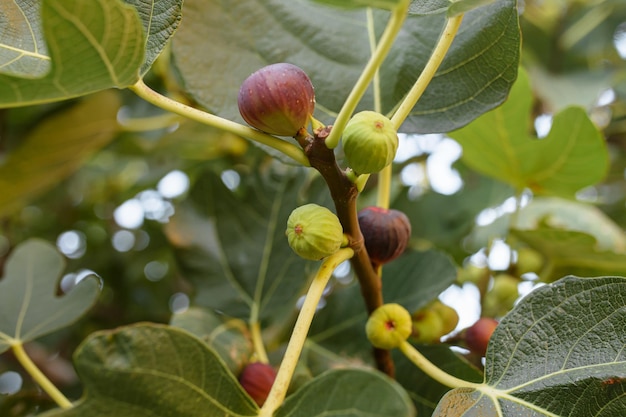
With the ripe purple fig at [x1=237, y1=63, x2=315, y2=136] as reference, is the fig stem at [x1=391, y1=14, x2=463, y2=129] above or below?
above

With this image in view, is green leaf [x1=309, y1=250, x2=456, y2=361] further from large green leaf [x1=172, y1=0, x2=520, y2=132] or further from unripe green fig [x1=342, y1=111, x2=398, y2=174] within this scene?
unripe green fig [x1=342, y1=111, x2=398, y2=174]

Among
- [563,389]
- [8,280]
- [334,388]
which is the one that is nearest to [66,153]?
[8,280]

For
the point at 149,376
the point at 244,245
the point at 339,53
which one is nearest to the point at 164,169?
the point at 244,245

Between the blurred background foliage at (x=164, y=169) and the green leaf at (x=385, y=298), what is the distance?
12.9 inches

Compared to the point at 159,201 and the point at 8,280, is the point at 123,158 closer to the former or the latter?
the point at 159,201

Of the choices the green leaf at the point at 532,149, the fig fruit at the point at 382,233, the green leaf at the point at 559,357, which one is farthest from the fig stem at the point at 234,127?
the green leaf at the point at 532,149

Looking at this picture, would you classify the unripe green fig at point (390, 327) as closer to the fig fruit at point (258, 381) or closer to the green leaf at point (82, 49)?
the fig fruit at point (258, 381)

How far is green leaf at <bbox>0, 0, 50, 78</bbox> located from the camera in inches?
23.9

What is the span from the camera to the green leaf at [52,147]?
1.45 meters

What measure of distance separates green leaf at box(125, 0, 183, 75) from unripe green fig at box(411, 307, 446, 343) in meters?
0.45

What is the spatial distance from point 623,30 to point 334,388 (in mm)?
1582

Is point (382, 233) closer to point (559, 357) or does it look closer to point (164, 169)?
point (559, 357)

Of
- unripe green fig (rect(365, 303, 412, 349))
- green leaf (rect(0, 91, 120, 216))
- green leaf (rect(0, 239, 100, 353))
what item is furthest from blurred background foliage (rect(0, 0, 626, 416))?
unripe green fig (rect(365, 303, 412, 349))

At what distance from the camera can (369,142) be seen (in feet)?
1.75
